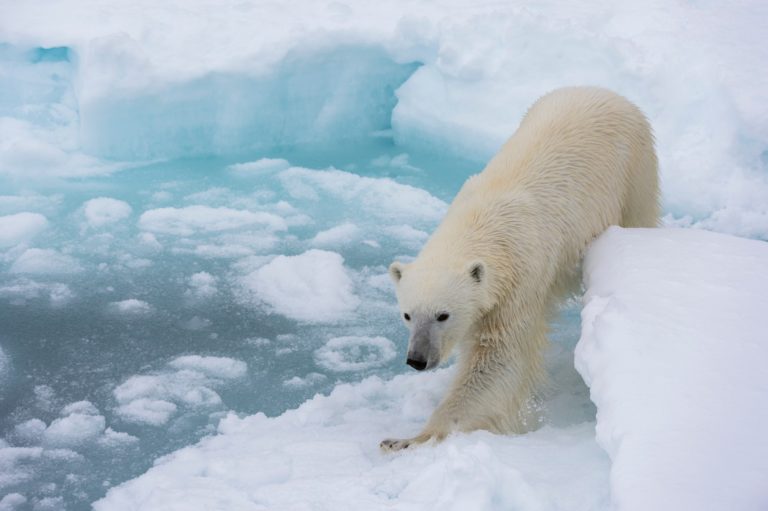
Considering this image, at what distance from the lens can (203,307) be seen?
14.4ft

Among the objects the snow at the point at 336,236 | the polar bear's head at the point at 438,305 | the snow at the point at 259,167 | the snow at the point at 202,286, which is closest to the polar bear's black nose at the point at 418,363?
the polar bear's head at the point at 438,305

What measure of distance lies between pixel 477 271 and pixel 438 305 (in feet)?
0.62

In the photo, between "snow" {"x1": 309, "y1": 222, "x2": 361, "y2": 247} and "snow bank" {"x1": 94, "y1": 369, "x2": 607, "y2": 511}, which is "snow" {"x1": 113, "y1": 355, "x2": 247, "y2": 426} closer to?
"snow bank" {"x1": 94, "y1": 369, "x2": 607, "y2": 511}

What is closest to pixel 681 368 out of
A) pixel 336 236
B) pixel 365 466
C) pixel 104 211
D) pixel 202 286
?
pixel 365 466

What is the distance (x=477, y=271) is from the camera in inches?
116

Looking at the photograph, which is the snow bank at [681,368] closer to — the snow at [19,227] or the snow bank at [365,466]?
the snow bank at [365,466]

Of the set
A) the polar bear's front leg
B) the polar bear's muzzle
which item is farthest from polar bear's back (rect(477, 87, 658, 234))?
the polar bear's muzzle

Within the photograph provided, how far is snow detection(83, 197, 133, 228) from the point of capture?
5.36m

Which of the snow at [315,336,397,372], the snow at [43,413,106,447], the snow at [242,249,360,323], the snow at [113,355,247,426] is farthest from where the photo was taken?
the snow at [242,249,360,323]

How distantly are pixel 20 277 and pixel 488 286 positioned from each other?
9.65 ft

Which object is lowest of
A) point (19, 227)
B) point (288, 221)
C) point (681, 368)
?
point (288, 221)

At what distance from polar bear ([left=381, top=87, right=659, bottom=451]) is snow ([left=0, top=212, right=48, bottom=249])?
9.91 ft

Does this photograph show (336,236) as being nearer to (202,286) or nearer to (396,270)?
(202,286)

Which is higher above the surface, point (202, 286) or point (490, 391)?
point (490, 391)
